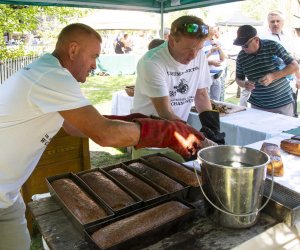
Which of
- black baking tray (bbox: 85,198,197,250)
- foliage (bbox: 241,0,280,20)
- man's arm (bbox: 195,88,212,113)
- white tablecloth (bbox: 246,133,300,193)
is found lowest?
white tablecloth (bbox: 246,133,300,193)

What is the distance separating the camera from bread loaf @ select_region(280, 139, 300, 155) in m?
2.35

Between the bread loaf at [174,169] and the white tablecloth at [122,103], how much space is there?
346 cm

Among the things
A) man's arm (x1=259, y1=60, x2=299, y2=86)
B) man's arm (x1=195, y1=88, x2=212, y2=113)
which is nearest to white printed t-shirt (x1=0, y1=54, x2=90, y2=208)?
man's arm (x1=195, y1=88, x2=212, y2=113)

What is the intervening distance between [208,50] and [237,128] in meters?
4.07

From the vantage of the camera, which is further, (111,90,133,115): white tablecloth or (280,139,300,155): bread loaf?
(111,90,133,115): white tablecloth

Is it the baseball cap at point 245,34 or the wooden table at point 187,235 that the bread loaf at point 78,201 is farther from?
the baseball cap at point 245,34

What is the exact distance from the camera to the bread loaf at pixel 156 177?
1.63 metres

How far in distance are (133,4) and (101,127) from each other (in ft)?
12.5

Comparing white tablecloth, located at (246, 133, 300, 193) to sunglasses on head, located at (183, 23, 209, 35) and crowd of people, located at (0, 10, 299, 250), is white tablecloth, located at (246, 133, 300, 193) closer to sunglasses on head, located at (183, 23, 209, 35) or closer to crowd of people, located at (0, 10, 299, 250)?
crowd of people, located at (0, 10, 299, 250)

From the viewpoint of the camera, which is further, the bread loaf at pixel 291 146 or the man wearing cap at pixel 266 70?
the man wearing cap at pixel 266 70

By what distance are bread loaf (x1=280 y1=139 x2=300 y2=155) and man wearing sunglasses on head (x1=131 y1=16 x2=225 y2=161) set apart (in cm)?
47

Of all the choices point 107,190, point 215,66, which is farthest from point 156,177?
point 215,66

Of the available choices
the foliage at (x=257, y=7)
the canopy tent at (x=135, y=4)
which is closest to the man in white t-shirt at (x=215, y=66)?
the canopy tent at (x=135, y=4)

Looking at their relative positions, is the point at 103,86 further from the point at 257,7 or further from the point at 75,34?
the point at 257,7
